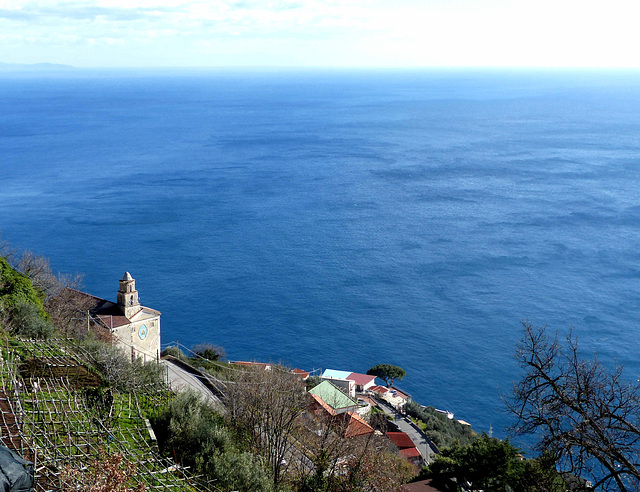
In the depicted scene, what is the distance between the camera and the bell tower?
25109 millimetres

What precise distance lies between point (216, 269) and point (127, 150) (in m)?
61.3

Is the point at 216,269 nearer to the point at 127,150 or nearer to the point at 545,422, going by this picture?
the point at 545,422

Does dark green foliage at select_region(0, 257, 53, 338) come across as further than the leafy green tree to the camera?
No

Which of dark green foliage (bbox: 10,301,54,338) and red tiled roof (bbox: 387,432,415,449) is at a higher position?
dark green foliage (bbox: 10,301,54,338)

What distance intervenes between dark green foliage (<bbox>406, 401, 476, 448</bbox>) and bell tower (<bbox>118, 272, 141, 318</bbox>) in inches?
593

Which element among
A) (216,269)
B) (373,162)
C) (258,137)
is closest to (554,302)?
(216,269)

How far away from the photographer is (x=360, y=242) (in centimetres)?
6203

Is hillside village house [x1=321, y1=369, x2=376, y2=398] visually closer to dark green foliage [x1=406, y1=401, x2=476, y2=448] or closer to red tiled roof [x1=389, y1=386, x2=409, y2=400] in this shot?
red tiled roof [x1=389, y1=386, x2=409, y2=400]

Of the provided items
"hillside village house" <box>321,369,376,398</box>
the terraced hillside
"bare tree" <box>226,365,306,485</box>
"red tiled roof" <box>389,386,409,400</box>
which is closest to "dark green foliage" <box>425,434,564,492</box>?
"bare tree" <box>226,365,306,485</box>

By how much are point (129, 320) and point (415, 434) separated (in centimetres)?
1437

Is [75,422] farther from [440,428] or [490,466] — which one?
[440,428]

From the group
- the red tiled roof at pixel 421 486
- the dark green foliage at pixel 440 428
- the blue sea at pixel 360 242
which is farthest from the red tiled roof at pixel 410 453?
the blue sea at pixel 360 242

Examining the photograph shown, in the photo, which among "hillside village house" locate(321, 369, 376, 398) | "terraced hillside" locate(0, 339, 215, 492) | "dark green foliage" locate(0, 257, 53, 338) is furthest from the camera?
"hillside village house" locate(321, 369, 376, 398)

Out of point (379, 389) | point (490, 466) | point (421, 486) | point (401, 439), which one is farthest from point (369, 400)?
point (490, 466)
